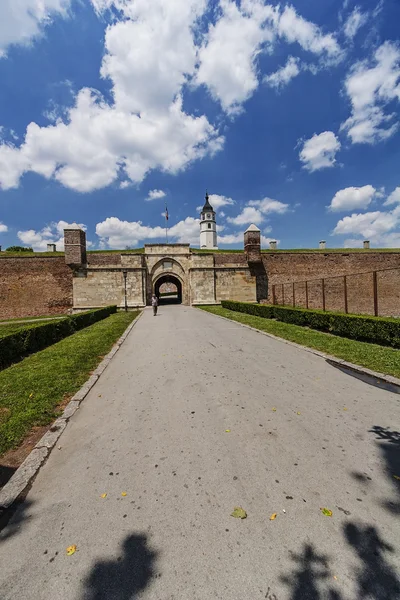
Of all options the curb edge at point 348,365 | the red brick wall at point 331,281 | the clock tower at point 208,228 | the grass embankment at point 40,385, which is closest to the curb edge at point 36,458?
the grass embankment at point 40,385

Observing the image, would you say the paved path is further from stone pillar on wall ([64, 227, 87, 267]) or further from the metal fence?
the metal fence

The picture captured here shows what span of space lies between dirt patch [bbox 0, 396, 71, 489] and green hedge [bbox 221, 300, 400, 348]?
9.31 meters

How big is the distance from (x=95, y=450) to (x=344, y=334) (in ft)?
32.7

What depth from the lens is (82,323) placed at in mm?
13750

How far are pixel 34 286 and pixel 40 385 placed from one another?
67.5 feet

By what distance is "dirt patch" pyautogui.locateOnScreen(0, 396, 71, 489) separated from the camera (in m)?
2.94

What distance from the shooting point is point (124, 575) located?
1.81m

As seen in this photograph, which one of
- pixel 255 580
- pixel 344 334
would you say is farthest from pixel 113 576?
pixel 344 334

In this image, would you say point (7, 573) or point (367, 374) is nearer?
point (7, 573)

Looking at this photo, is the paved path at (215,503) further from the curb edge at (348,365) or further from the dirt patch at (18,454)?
the curb edge at (348,365)

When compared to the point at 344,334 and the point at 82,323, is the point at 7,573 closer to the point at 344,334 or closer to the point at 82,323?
the point at 344,334

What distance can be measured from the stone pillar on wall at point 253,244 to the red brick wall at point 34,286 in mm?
15943

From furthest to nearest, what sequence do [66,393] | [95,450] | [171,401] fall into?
[66,393] → [171,401] → [95,450]

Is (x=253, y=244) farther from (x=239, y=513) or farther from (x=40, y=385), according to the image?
(x=239, y=513)
